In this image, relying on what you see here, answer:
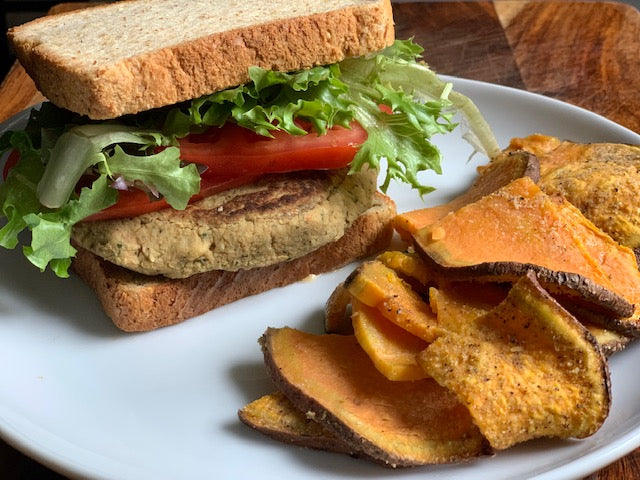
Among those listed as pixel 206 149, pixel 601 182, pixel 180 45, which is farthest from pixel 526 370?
pixel 180 45

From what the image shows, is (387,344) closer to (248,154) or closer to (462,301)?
(462,301)

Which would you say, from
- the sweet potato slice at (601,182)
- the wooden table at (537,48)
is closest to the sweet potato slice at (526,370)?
the sweet potato slice at (601,182)

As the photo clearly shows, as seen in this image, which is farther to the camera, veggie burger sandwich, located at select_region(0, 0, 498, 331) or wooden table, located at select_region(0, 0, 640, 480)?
wooden table, located at select_region(0, 0, 640, 480)

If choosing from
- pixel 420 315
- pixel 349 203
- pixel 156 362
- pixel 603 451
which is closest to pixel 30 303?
pixel 156 362

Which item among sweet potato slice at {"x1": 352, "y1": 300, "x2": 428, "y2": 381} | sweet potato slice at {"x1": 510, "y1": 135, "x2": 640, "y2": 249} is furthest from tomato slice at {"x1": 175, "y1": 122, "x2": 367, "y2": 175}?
sweet potato slice at {"x1": 510, "y1": 135, "x2": 640, "y2": 249}

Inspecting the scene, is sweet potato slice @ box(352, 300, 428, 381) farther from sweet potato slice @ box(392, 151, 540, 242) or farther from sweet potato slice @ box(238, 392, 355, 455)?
sweet potato slice @ box(392, 151, 540, 242)
